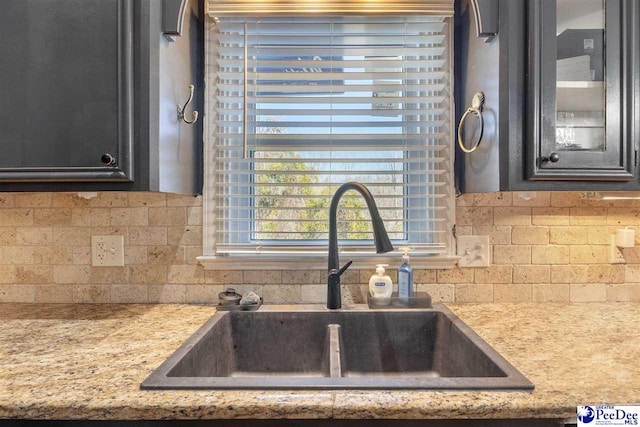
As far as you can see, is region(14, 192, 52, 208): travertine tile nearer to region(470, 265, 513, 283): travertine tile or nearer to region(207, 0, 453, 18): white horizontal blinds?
region(207, 0, 453, 18): white horizontal blinds

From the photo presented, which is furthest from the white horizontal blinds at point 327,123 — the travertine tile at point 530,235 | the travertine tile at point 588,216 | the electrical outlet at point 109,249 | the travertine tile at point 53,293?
the travertine tile at point 53,293

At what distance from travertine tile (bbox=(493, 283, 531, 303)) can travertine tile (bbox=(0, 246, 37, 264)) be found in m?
1.74

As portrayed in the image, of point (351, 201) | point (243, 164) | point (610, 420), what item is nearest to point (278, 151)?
point (243, 164)

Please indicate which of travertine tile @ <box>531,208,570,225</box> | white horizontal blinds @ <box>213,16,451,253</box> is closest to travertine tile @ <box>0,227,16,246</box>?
white horizontal blinds @ <box>213,16,451,253</box>

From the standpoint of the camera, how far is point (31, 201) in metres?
1.51

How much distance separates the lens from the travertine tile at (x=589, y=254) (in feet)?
4.93

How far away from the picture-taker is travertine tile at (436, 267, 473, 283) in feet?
4.97

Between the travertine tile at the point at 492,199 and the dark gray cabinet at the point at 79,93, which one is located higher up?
the dark gray cabinet at the point at 79,93

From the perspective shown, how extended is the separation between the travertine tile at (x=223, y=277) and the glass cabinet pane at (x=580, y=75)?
1143 mm

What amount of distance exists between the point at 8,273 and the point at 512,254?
6.20ft

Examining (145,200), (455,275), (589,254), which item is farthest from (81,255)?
(589,254)

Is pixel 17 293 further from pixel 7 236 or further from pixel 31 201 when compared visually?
pixel 31 201

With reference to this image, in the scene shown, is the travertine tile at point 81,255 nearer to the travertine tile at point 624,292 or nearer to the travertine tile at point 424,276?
the travertine tile at point 424,276

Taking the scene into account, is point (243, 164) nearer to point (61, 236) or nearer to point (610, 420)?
point (61, 236)
